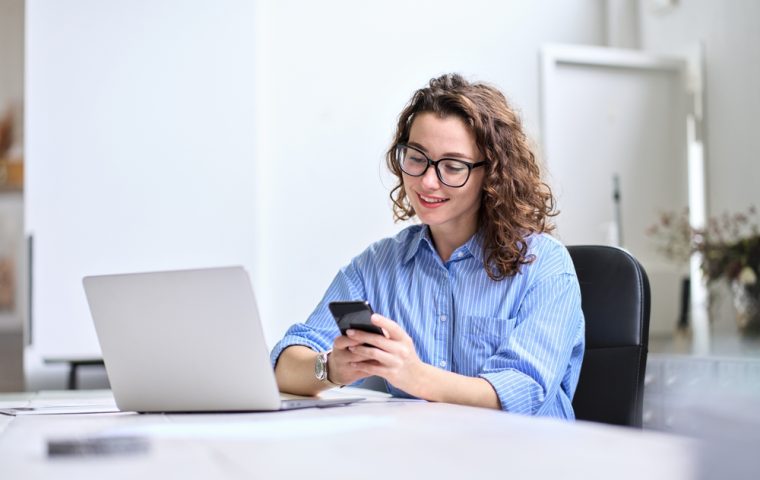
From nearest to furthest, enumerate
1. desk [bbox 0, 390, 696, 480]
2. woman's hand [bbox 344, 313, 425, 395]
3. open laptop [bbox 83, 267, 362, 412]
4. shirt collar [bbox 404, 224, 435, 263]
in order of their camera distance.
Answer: desk [bbox 0, 390, 696, 480], open laptop [bbox 83, 267, 362, 412], woman's hand [bbox 344, 313, 425, 395], shirt collar [bbox 404, 224, 435, 263]

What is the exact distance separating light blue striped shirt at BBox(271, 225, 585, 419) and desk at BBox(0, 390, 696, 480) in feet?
1.15

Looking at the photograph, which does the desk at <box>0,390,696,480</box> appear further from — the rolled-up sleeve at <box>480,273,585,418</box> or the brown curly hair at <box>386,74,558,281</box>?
the brown curly hair at <box>386,74,558,281</box>

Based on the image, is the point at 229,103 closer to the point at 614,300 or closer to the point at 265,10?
the point at 265,10

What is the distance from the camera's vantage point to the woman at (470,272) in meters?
1.52

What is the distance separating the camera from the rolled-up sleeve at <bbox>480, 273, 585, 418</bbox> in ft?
4.69

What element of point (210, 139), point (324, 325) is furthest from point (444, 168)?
point (210, 139)

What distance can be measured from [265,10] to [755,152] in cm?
234

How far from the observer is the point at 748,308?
11.3ft

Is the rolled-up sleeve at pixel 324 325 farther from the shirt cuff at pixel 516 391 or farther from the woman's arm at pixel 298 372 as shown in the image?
the shirt cuff at pixel 516 391

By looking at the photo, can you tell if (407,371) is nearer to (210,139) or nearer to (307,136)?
(210,139)

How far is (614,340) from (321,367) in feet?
1.72

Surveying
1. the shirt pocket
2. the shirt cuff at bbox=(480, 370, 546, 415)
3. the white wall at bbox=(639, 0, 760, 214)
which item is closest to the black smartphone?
the shirt cuff at bbox=(480, 370, 546, 415)

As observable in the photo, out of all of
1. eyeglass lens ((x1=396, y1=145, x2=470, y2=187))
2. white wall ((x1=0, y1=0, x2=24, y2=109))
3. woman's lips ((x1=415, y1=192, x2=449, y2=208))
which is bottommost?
woman's lips ((x1=415, y1=192, x2=449, y2=208))

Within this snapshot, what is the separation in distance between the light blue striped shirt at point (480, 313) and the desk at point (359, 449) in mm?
349
